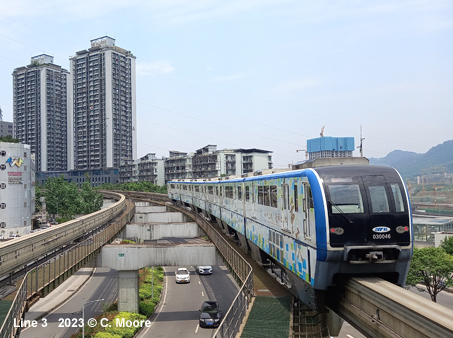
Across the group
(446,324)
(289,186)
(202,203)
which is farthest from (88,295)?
(446,324)

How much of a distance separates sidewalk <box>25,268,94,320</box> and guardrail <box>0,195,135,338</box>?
8306 millimetres

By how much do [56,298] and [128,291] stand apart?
10.8 metres

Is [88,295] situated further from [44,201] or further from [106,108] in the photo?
[106,108]

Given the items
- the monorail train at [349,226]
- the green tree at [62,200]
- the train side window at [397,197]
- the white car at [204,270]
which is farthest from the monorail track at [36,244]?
the green tree at [62,200]

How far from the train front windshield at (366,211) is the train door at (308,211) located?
541 millimetres

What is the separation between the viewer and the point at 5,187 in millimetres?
48531

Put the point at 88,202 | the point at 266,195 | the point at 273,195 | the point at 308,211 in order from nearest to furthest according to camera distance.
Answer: the point at 308,211 < the point at 273,195 < the point at 266,195 < the point at 88,202

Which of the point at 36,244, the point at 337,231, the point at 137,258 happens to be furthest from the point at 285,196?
the point at 137,258

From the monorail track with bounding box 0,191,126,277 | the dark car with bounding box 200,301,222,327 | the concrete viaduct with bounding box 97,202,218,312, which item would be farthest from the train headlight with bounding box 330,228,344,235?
the concrete viaduct with bounding box 97,202,218,312

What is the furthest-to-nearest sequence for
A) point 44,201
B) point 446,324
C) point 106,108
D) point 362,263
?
point 106,108 < point 44,201 < point 362,263 < point 446,324

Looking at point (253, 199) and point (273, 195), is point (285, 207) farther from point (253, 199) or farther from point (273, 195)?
point (253, 199)

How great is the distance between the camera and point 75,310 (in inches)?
1145

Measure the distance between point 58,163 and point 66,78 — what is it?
95.2ft

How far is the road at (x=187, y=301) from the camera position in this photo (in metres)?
23.4
